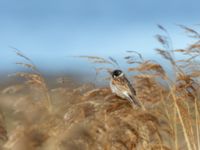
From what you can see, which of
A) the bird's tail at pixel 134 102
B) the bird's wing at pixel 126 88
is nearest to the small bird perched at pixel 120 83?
the bird's wing at pixel 126 88

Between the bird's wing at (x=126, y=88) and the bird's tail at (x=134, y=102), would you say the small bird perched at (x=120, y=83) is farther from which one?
the bird's tail at (x=134, y=102)

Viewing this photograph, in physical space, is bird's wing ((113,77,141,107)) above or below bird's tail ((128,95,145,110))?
below

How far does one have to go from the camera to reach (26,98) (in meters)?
7.57

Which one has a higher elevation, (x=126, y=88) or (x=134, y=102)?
(x=134, y=102)

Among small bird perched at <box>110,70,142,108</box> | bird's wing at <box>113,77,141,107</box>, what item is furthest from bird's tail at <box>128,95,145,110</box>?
small bird perched at <box>110,70,142,108</box>

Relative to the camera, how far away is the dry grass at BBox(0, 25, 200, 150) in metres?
5.86

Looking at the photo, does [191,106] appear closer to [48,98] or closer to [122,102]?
[122,102]

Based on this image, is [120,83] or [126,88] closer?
[126,88]

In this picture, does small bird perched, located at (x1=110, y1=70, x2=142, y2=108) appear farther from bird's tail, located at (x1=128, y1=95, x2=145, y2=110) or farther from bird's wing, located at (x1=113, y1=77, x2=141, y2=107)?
bird's tail, located at (x1=128, y1=95, x2=145, y2=110)

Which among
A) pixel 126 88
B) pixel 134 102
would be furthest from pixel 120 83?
pixel 134 102

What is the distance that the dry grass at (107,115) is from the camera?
5859 mm

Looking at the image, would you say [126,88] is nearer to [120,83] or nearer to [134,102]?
[120,83]

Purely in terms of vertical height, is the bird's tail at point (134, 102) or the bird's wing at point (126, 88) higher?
the bird's tail at point (134, 102)

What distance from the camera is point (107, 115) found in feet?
19.7
